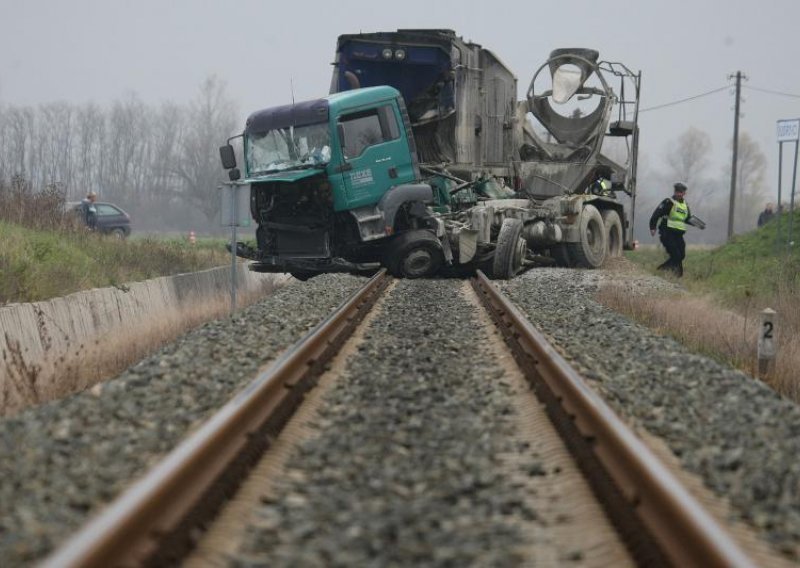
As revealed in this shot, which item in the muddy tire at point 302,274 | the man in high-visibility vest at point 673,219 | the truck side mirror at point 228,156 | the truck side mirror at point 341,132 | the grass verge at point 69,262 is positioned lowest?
the muddy tire at point 302,274

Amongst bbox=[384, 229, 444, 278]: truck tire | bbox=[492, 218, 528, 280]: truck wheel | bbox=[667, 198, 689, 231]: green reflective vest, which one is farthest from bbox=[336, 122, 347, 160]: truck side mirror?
bbox=[667, 198, 689, 231]: green reflective vest

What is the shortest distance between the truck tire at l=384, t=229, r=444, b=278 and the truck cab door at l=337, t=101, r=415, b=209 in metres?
0.83

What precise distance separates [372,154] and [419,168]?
1.37 m

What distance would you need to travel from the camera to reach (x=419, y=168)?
56.3 feet

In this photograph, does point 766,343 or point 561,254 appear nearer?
point 766,343

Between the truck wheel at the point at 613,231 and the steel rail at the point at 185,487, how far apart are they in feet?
53.6

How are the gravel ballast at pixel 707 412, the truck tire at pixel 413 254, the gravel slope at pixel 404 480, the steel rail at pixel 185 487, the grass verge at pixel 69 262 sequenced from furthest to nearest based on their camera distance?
the truck tire at pixel 413 254, the grass verge at pixel 69 262, the gravel ballast at pixel 707 412, the gravel slope at pixel 404 480, the steel rail at pixel 185 487

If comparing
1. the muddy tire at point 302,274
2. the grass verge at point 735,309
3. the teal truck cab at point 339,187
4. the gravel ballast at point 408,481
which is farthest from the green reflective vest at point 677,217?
the gravel ballast at point 408,481

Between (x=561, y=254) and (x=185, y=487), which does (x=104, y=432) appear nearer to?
(x=185, y=487)

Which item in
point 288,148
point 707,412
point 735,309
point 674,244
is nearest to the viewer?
point 707,412

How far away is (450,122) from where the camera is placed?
58.7ft

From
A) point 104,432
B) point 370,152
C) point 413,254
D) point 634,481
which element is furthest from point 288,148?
point 634,481

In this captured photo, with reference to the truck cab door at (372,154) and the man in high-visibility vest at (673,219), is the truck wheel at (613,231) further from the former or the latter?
the truck cab door at (372,154)

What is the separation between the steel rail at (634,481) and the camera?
128 inches
